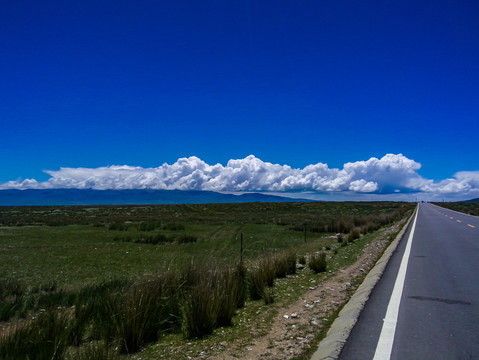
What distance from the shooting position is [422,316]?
19.9ft

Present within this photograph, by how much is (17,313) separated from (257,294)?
238 inches

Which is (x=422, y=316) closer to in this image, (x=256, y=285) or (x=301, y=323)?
(x=301, y=323)

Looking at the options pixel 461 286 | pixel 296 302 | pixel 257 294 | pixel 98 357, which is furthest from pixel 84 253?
pixel 461 286

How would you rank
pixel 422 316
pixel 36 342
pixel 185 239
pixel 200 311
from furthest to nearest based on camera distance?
pixel 185 239 < pixel 200 311 < pixel 422 316 < pixel 36 342

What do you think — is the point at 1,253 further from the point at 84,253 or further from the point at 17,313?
the point at 17,313

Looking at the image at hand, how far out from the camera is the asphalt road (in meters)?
4.64

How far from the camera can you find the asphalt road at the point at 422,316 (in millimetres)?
4645

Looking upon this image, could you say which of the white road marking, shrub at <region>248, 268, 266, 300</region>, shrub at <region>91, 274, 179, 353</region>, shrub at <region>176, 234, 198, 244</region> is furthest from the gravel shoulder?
shrub at <region>176, 234, 198, 244</region>

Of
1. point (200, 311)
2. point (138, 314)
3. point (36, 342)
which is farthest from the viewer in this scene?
point (200, 311)

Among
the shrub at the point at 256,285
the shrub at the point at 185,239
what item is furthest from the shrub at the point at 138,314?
the shrub at the point at 185,239

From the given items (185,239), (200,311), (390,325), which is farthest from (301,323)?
(185,239)

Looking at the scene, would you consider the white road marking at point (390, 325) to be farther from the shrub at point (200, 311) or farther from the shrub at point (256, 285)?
the shrub at point (256, 285)

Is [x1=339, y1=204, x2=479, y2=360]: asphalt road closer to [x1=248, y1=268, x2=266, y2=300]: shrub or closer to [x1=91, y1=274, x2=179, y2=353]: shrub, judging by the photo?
[x1=248, y1=268, x2=266, y2=300]: shrub

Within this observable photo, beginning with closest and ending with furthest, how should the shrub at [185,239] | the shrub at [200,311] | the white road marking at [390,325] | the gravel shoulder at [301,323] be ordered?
1. the white road marking at [390,325]
2. the gravel shoulder at [301,323]
3. the shrub at [200,311]
4. the shrub at [185,239]
